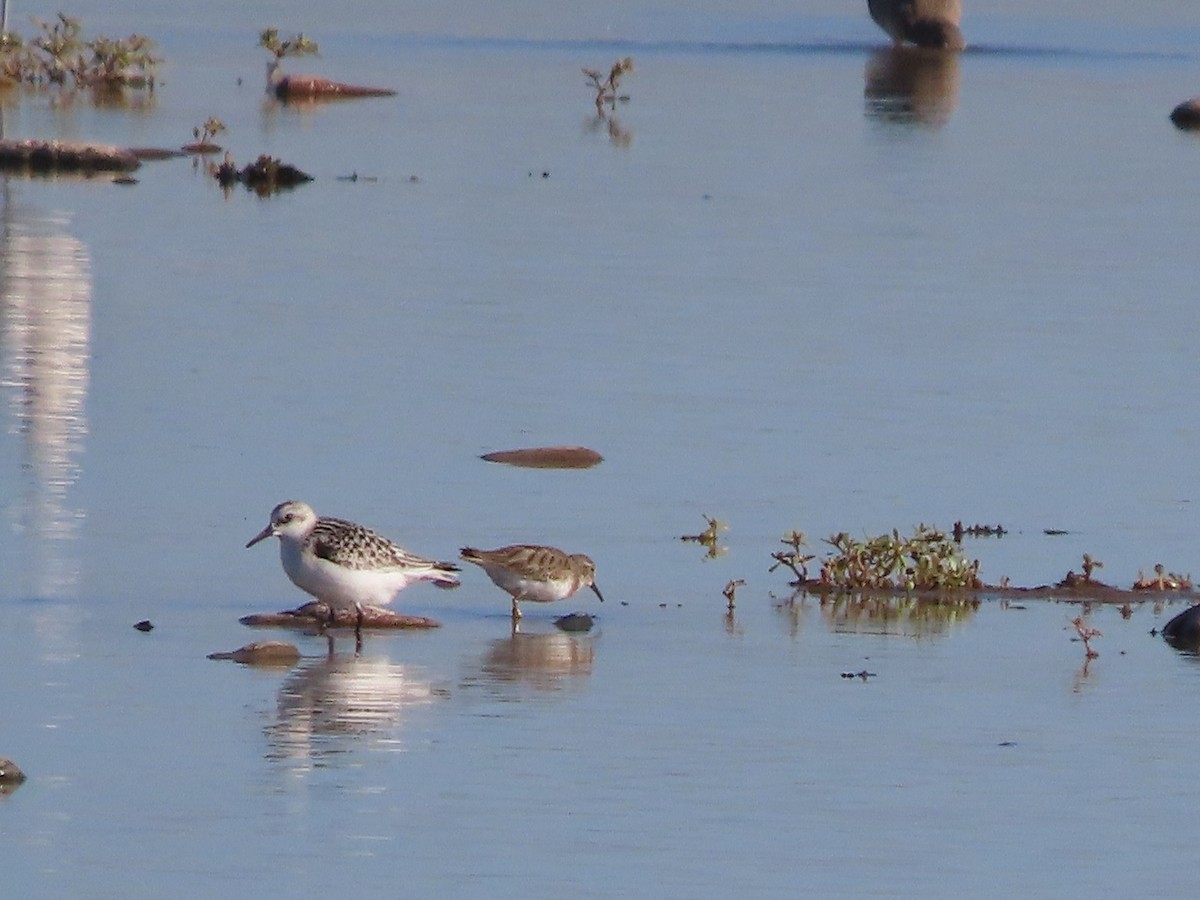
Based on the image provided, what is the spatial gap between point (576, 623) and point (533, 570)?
27 centimetres

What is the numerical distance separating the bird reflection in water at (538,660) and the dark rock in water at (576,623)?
1.5 inches

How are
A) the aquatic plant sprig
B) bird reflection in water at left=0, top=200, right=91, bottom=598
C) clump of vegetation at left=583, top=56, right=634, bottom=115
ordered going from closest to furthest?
the aquatic plant sprig
bird reflection in water at left=0, top=200, right=91, bottom=598
clump of vegetation at left=583, top=56, right=634, bottom=115

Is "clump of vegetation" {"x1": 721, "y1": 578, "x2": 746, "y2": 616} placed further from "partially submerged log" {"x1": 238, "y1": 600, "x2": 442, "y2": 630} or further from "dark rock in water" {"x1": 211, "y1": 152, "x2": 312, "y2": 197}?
"dark rock in water" {"x1": 211, "y1": 152, "x2": 312, "y2": 197}

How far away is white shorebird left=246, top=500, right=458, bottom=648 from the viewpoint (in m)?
11.7

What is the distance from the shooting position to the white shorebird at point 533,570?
39.4ft

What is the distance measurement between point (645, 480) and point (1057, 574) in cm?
241

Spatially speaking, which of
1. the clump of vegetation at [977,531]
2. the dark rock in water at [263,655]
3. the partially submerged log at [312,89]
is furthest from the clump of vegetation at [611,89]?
the dark rock in water at [263,655]

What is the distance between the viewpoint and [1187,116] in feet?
131

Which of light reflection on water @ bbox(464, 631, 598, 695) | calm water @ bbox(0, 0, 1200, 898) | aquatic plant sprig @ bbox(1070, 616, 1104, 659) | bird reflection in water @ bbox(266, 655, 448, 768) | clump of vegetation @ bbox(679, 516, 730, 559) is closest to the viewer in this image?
calm water @ bbox(0, 0, 1200, 898)

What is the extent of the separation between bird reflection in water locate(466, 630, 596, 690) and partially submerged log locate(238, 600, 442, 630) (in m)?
0.39

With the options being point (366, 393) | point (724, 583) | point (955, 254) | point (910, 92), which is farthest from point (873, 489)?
point (910, 92)

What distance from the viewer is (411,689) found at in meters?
10.9

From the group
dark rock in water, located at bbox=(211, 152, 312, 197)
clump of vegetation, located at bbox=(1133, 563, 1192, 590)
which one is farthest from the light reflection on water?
dark rock in water, located at bbox=(211, 152, 312, 197)

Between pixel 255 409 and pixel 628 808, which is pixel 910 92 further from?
pixel 628 808
